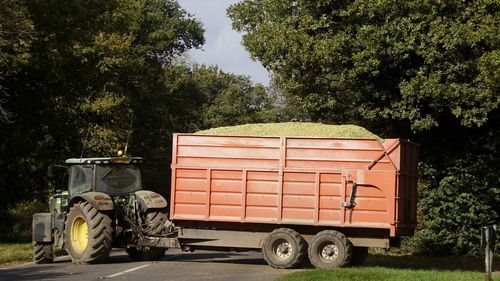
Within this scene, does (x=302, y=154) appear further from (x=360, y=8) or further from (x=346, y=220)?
(x=360, y=8)

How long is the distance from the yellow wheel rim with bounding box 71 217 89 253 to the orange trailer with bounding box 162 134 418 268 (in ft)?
7.68

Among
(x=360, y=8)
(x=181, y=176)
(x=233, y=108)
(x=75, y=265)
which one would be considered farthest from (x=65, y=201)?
(x=233, y=108)

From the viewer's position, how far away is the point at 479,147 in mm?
22234

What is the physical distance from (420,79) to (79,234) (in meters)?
9.47

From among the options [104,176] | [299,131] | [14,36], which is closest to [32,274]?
[104,176]

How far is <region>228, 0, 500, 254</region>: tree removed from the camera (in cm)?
1934

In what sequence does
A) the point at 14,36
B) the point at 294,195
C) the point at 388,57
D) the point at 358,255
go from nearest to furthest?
the point at 294,195 → the point at 358,255 → the point at 388,57 → the point at 14,36

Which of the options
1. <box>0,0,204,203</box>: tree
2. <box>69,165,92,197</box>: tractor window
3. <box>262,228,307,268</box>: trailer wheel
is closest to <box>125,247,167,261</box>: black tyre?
<box>69,165,92,197</box>: tractor window

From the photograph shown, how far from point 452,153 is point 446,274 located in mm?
8995

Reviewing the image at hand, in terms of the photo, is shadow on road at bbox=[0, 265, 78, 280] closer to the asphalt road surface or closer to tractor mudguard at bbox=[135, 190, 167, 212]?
the asphalt road surface

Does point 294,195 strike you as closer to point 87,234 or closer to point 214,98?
point 87,234

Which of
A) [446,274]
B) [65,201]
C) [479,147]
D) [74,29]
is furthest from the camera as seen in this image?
[74,29]

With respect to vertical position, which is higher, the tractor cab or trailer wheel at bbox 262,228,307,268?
the tractor cab

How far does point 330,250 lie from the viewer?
15.3m
